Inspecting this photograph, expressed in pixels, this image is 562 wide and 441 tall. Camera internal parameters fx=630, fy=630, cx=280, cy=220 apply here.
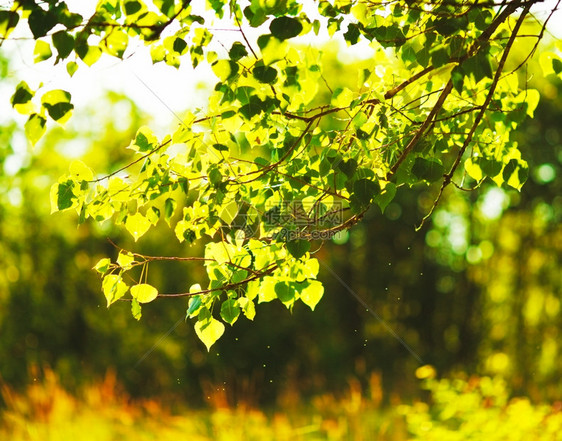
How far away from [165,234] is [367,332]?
4.23 meters

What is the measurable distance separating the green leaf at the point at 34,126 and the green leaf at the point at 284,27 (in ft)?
2.18

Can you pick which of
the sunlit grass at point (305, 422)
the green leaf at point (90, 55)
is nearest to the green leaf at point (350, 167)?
the green leaf at point (90, 55)

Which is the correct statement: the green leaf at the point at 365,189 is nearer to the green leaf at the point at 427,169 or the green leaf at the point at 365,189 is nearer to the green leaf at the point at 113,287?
the green leaf at the point at 427,169

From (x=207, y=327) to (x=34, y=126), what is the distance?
909mm

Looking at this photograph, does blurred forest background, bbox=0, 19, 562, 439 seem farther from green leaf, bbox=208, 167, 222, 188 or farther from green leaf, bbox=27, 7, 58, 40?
green leaf, bbox=27, 7, 58, 40

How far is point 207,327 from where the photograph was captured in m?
2.21

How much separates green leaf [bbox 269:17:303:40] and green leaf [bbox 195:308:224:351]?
1033mm

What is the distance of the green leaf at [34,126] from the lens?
168 cm

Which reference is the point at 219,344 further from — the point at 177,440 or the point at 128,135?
the point at 177,440

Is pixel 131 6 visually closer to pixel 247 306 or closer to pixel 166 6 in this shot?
pixel 166 6

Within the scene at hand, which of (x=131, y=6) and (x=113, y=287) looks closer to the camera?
(x=131, y=6)

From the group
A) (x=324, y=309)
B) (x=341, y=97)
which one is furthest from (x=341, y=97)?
(x=324, y=309)

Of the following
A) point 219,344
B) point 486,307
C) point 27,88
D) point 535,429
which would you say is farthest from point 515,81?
point 486,307

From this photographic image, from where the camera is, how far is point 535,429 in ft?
14.6
